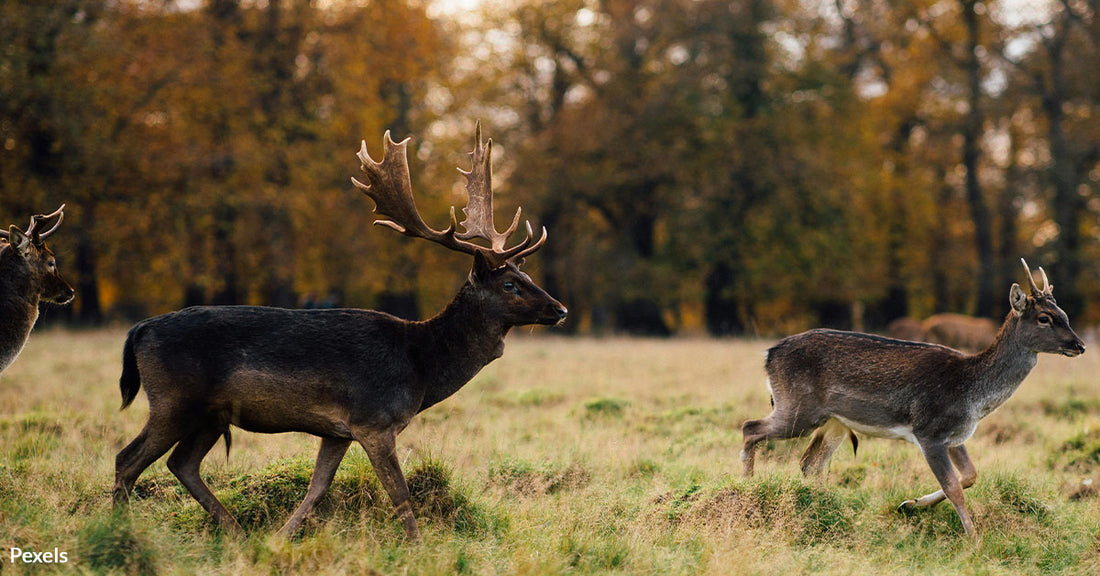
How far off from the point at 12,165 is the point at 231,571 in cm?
2034

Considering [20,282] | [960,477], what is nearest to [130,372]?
[20,282]

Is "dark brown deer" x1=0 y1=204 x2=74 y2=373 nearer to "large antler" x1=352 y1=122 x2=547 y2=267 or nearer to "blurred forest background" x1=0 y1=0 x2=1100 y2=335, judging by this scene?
"large antler" x1=352 y1=122 x2=547 y2=267

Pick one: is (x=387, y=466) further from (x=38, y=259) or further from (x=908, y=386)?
(x=908, y=386)

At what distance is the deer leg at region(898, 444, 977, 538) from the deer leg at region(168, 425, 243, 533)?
4.60 metres

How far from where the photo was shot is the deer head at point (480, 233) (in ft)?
20.3

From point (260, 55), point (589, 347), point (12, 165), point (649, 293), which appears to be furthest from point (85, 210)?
point (649, 293)

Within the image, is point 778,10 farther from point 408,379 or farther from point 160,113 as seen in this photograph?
point 408,379

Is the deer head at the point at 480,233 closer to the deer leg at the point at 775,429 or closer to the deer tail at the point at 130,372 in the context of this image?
the deer tail at the point at 130,372

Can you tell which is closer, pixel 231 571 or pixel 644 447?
pixel 231 571

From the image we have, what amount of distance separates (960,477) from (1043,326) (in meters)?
1.34

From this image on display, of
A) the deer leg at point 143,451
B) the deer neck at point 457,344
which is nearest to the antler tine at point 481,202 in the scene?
the deer neck at point 457,344

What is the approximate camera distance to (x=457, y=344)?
20.1 ft

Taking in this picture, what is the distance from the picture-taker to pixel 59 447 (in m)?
7.80

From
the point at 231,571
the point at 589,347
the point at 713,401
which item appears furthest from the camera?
the point at 589,347
